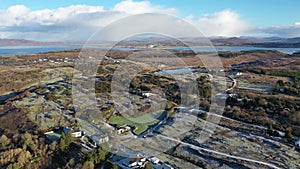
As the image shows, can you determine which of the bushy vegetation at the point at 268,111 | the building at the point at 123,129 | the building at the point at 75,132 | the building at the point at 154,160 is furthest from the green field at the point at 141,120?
the bushy vegetation at the point at 268,111

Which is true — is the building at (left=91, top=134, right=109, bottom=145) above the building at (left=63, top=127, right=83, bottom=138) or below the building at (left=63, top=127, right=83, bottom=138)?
below

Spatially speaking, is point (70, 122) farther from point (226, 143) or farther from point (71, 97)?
point (226, 143)

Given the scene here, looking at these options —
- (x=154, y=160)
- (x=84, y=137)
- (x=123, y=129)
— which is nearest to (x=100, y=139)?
(x=84, y=137)

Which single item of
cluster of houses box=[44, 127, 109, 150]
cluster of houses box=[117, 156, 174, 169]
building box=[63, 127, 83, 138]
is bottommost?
cluster of houses box=[117, 156, 174, 169]

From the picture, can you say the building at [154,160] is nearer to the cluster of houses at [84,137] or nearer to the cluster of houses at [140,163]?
the cluster of houses at [140,163]

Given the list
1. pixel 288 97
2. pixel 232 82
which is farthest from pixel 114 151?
pixel 232 82

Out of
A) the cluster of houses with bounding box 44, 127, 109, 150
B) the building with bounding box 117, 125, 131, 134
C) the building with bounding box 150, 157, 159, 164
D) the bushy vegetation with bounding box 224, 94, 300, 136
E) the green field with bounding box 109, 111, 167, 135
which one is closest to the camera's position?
the building with bounding box 150, 157, 159, 164

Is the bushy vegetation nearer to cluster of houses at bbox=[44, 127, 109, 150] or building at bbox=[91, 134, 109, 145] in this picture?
building at bbox=[91, 134, 109, 145]

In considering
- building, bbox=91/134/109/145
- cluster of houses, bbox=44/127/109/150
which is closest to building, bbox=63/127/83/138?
cluster of houses, bbox=44/127/109/150

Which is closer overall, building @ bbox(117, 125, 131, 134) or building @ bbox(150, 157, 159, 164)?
building @ bbox(150, 157, 159, 164)
